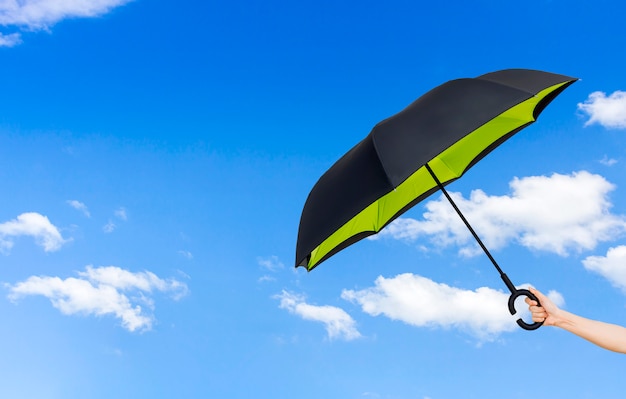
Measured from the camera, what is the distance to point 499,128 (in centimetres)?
439

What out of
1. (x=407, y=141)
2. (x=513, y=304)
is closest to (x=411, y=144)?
(x=407, y=141)

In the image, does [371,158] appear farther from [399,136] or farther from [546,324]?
[546,324]

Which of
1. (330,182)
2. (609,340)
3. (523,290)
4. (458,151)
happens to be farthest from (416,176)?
(609,340)

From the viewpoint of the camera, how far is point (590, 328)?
271cm

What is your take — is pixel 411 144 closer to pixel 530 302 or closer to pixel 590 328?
pixel 530 302

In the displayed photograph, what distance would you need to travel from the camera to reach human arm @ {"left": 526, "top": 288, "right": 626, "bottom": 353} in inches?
106

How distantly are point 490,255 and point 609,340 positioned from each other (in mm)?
896

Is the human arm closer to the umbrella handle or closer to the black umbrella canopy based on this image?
the umbrella handle

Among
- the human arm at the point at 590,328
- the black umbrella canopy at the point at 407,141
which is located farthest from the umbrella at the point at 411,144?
the human arm at the point at 590,328

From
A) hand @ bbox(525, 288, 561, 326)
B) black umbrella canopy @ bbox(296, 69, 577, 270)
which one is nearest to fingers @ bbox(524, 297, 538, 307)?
hand @ bbox(525, 288, 561, 326)

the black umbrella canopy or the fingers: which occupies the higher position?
the black umbrella canopy

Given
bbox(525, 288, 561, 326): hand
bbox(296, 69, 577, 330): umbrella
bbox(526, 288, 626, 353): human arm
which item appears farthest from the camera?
bbox(296, 69, 577, 330): umbrella

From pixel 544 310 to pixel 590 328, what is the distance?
0.71 ft

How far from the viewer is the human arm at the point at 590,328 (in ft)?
8.80
